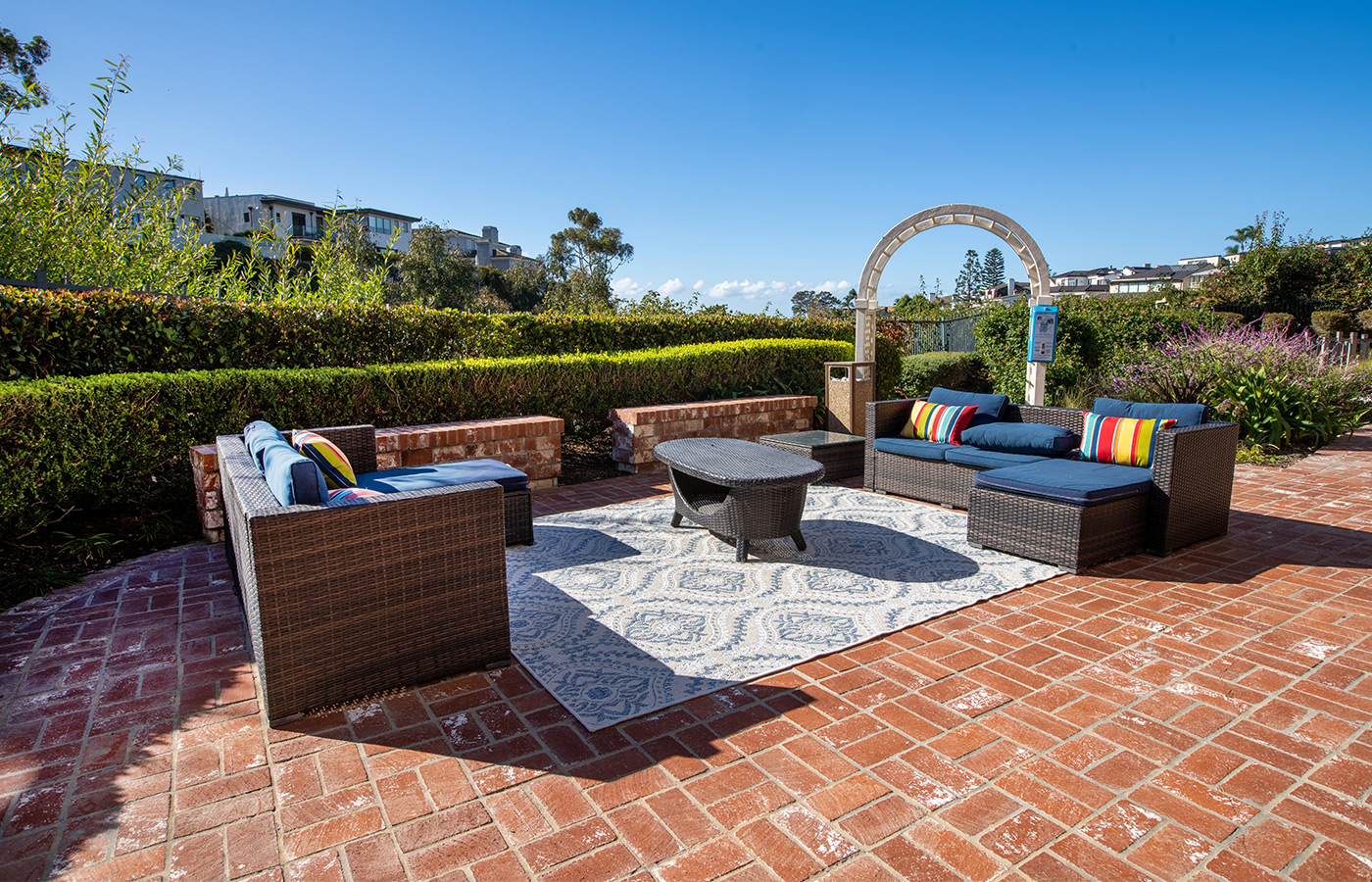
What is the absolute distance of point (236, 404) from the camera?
500 cm

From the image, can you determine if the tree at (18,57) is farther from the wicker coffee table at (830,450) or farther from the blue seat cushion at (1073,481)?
the blue seat cushion at (1073,481)

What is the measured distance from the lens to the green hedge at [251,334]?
15.1 ft

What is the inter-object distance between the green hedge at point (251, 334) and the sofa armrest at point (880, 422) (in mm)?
3573

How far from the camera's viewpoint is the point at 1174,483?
3.94 meters

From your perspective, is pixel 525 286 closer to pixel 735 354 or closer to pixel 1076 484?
pixel 735 354

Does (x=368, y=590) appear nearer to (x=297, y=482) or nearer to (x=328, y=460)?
(x=297, y=482)

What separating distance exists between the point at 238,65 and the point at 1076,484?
8898 mm

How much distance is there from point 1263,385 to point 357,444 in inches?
345

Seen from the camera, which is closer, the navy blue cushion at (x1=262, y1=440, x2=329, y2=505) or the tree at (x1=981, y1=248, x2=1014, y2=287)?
the navy blue cushion at (x1=262, y1=440, x2=329, y2=505)

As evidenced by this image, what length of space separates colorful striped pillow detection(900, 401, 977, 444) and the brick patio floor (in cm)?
232

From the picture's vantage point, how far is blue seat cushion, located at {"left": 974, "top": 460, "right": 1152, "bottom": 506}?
149 inches

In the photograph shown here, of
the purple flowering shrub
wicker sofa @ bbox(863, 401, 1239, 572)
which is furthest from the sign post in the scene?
wicker sofa @ bbox(863, 401, 1239, 572)

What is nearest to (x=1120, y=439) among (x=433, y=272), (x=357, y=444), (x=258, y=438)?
(x=357, y=444)

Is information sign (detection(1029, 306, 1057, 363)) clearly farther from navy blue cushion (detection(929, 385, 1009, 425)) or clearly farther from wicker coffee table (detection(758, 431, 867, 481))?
wicker coffee table (detection(758, 431, 867, 481))
